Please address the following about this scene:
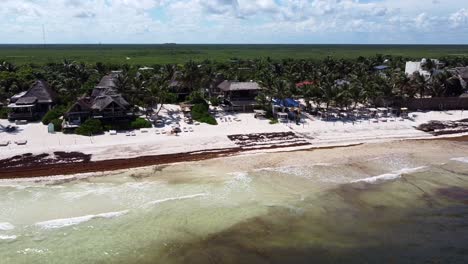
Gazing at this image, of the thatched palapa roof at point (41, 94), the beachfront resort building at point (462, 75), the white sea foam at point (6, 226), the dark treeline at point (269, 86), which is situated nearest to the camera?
the white sea foam at point (6, 226)

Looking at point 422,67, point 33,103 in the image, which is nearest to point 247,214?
point 33,103

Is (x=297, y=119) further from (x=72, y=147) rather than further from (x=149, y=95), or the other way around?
(x=72, y=147)

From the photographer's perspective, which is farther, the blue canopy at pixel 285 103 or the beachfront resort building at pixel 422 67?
the beachfront resort building at pixel 422 67

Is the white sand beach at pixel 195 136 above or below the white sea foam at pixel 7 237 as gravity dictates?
above

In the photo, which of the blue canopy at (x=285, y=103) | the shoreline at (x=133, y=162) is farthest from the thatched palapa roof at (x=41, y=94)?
the blue canopy at (x=285, y=103)

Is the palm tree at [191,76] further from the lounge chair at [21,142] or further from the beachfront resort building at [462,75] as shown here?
the beachfront resort building at [462,75]

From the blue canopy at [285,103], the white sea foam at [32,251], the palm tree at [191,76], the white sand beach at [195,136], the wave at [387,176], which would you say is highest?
the palm tree at [191,76]

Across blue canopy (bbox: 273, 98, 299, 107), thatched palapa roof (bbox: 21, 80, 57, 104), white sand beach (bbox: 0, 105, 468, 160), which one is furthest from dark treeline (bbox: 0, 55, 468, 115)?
white sand beach (bbox: 0, 105, 468, 160)
